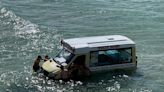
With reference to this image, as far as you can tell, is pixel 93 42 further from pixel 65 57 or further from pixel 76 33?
pixel 76 33

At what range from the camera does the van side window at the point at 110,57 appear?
28750mm

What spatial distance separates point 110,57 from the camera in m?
29.4

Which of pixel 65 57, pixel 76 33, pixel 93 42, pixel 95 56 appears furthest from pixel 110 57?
pixel 76 33

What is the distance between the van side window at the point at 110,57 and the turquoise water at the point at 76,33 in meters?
0.85

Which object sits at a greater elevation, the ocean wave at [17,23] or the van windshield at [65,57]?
the ocean wave at [17,23]

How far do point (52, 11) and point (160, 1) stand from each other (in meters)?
13.8

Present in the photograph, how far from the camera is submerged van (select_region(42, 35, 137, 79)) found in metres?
28.1

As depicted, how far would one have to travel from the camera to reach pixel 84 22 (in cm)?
4362

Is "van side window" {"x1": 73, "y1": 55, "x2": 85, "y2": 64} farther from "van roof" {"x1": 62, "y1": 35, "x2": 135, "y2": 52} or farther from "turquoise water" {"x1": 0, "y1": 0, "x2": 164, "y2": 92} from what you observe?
"turquoise water" {"x1": 0, "y1": 0, "x2": 164, "y2": 92}

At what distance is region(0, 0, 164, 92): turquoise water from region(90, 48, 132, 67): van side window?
33.3 inches

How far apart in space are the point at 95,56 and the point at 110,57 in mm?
1248

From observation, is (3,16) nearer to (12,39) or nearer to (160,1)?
(12,39)

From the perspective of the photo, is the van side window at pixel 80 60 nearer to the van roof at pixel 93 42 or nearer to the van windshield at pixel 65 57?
the van windshield at pixel 65 57

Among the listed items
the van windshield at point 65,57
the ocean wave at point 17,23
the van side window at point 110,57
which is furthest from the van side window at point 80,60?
the ocean wave at point 17,23
